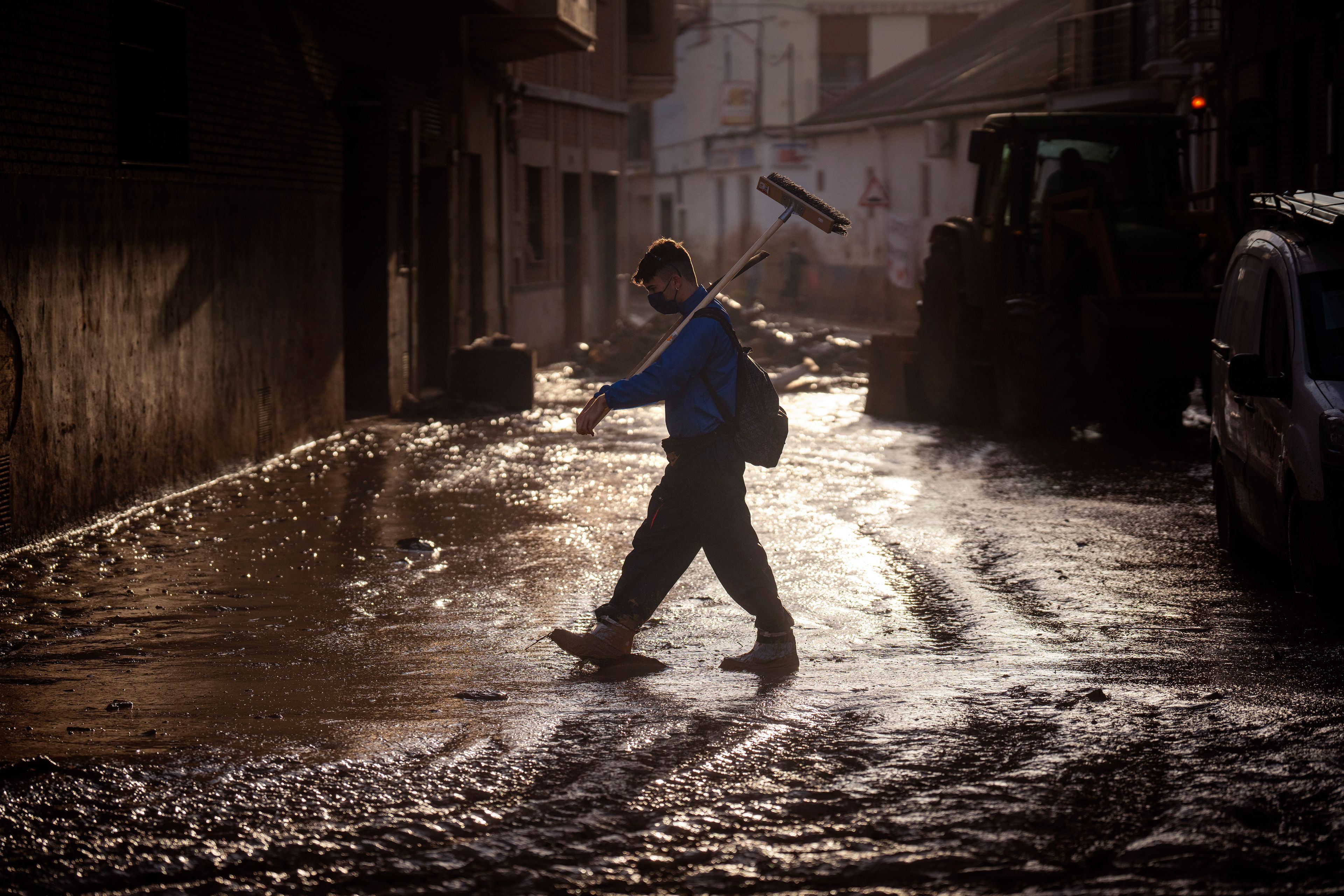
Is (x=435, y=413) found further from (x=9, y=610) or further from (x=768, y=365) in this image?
(x=9, y=610)

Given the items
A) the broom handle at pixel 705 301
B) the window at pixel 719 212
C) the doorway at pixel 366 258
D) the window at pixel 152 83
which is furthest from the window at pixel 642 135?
the broom handle at pixel 705 301

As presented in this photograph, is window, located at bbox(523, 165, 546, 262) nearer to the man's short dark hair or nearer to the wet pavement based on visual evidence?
the wet pavement

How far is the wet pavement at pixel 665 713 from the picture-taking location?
4.07 m

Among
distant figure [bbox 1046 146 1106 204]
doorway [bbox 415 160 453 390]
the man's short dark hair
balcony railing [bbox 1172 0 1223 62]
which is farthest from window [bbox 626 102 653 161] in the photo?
the man's short dark hair

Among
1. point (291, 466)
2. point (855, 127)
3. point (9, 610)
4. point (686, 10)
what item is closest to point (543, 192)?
point (291, 466)

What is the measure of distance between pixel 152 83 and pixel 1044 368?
7056 millimetres

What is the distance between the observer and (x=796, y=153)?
4241cm

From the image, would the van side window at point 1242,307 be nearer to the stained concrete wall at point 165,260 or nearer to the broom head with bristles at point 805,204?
the broom head with bristles at point 805,204

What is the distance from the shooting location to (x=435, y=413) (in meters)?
16.0

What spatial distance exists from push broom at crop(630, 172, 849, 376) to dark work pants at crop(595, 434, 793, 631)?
0.42 metres

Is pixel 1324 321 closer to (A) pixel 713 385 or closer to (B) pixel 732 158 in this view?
(A) pixel 713 385

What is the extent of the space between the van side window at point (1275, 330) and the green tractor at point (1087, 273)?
4783mm

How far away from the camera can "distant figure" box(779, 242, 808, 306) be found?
4044cm

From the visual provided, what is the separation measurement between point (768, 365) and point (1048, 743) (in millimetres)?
16924
